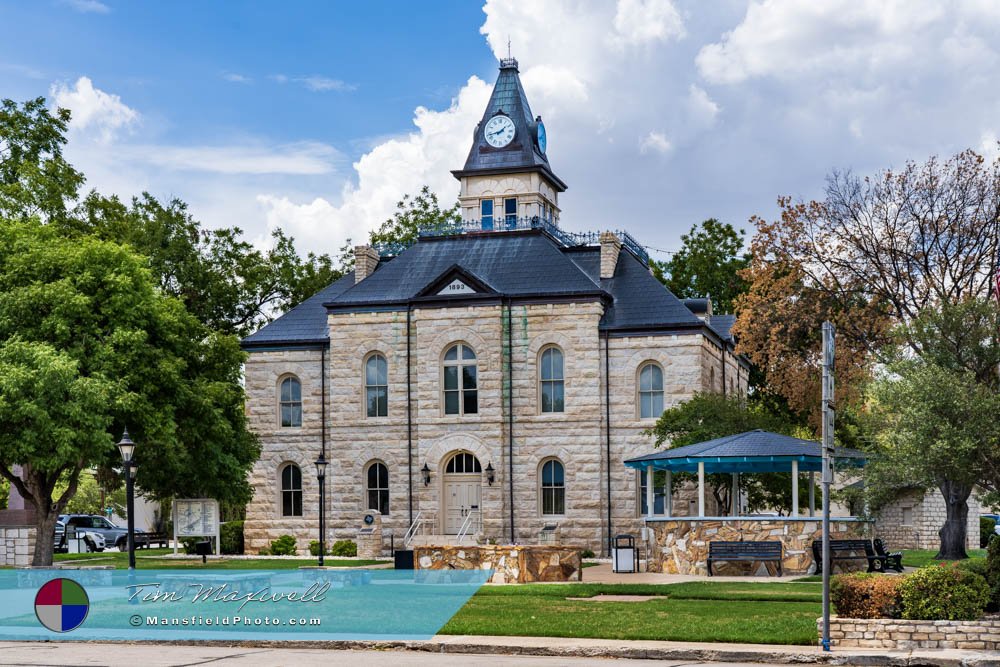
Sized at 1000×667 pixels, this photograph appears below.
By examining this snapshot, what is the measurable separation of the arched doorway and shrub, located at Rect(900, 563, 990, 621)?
2724cm

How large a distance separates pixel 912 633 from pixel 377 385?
1186 inches

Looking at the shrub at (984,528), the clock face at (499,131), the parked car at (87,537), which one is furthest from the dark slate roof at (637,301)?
the parked car at (87,537)

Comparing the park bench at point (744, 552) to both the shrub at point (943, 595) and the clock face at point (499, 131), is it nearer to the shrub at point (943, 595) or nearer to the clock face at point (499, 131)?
the shrub at point (943, 595)

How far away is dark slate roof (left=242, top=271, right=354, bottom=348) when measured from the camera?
46844 mm

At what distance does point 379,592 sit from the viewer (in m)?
24.9

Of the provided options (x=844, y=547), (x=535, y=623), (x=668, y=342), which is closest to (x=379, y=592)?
(x=535, y=623)

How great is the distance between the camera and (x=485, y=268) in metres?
46.1

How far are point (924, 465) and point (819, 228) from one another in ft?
45.8

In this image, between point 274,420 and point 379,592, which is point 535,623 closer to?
point 379,592

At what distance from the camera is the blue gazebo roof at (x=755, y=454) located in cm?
3219

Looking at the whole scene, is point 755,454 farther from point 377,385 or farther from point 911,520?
point 911,520

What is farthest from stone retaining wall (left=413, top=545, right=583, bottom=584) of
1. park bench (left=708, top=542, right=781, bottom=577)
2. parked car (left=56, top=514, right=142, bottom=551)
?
parked car (left=56, top=514, right=142, bottom=551)

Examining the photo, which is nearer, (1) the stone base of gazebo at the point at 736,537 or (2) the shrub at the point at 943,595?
(2) the shrub at the point at 943,595

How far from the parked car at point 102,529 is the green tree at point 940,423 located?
36382 mm
